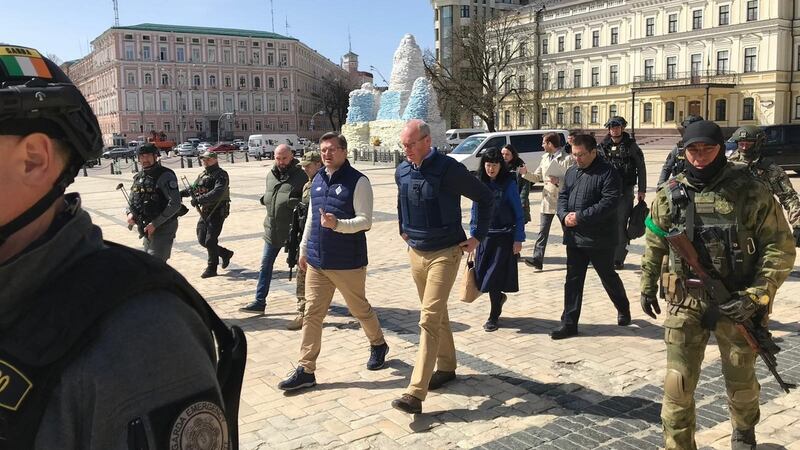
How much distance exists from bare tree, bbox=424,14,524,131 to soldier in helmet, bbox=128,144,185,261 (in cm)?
5086

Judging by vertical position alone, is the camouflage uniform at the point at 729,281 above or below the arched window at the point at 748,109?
below

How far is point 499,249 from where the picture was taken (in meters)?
6.46

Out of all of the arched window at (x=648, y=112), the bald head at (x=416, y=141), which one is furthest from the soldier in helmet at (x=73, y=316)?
the arched window at (x=648, y=112)

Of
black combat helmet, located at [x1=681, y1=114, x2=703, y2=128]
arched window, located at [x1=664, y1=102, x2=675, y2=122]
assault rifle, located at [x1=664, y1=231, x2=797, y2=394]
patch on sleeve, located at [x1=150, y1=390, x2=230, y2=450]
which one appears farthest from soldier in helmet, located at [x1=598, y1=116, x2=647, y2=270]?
arched window, located at [x1=664, y1=102, x2=675, y2=122]

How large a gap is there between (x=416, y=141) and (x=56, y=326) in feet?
12.4

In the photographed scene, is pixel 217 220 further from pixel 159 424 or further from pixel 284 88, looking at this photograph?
pixel 284 88

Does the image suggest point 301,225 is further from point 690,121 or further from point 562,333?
point 690,121

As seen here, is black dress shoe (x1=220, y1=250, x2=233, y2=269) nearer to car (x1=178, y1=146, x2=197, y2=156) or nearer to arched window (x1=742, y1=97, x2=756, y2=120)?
car (x1=178, y1=146, x2=197, y2=156)

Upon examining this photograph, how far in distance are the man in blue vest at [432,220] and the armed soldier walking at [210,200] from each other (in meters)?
4.57


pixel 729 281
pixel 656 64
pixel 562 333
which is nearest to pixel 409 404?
pixel 729 281

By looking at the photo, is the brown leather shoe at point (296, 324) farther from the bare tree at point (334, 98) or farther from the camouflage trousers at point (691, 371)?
the bare tree at point (334, 98)

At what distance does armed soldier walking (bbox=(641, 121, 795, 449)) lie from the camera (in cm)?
350

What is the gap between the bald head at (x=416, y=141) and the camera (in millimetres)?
4777

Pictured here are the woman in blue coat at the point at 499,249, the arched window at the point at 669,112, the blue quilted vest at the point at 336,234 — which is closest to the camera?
the blue quilted vest at the point at 336,234
